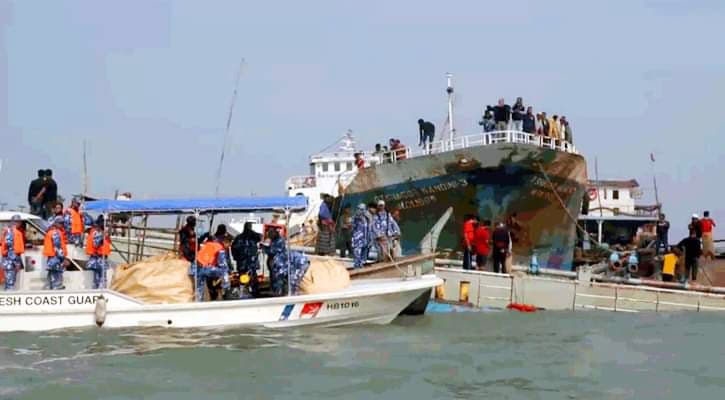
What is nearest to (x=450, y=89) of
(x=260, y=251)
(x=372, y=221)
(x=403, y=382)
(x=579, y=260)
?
(x=579, y=260)

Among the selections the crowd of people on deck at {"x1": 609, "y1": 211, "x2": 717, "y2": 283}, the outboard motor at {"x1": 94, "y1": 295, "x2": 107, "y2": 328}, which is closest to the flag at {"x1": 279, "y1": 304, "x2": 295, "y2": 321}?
the outboard motor at {"x1": 94, "y1": 295, "x2": 107, "y2": 328}

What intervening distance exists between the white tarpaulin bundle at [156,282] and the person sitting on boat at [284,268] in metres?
1.31

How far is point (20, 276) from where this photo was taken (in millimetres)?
15438

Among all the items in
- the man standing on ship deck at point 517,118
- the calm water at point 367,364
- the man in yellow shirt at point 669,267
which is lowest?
the calm water at point 367,364

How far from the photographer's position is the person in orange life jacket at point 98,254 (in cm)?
1530

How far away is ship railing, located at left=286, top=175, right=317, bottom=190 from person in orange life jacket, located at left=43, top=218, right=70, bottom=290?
890 inches

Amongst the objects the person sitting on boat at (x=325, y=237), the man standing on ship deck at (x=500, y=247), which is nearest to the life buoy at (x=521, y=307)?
the man standing on ship deck at (x=500, y=247)

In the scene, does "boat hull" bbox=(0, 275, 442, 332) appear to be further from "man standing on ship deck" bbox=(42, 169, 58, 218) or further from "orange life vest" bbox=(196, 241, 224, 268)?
"man standing on ship deck" bbox=(42, 169, 58, 218)

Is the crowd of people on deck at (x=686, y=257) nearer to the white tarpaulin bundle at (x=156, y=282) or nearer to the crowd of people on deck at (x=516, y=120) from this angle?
the crowd of people on deck at (x=516, y=120)

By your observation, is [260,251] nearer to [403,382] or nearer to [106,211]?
[106,211]

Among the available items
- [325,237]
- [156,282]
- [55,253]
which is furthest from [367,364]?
[325,237]

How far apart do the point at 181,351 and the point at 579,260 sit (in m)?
20.2

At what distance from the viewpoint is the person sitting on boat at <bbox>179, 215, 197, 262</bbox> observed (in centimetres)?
1553

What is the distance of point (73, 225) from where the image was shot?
53.8ft
